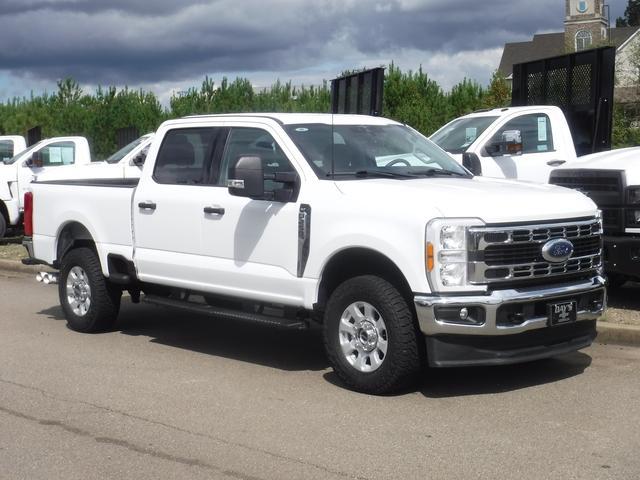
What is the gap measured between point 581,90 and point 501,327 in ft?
25.5

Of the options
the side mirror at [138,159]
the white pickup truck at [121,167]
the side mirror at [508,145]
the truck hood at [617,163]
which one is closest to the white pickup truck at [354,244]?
the truck hood at [617,163]

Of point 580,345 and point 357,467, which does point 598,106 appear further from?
point 357,467

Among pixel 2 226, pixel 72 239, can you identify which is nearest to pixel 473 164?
pixel 72 239

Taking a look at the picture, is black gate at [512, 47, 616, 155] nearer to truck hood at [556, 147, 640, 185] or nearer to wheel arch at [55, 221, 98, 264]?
truck hood at [556, 147, 640, 185]

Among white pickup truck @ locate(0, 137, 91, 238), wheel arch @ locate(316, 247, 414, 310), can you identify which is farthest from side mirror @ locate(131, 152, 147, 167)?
wheel arch @ locate(316, 247, 414, 310)

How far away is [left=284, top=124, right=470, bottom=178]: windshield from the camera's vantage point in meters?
8.18

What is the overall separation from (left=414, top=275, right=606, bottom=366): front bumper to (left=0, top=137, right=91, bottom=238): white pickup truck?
515 inches

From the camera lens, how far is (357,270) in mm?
7801

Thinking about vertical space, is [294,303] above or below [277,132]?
below

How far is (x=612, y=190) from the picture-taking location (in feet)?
32.4

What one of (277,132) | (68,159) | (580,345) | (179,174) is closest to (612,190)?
(580,345)

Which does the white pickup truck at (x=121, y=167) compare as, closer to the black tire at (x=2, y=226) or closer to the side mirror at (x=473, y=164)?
the black tire at (x=2, y=226)

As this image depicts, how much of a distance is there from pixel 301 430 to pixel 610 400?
2260 mm

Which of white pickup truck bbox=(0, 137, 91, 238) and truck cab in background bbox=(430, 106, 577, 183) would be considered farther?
white pickup truck bbox=(0, 137, 91, 238)
